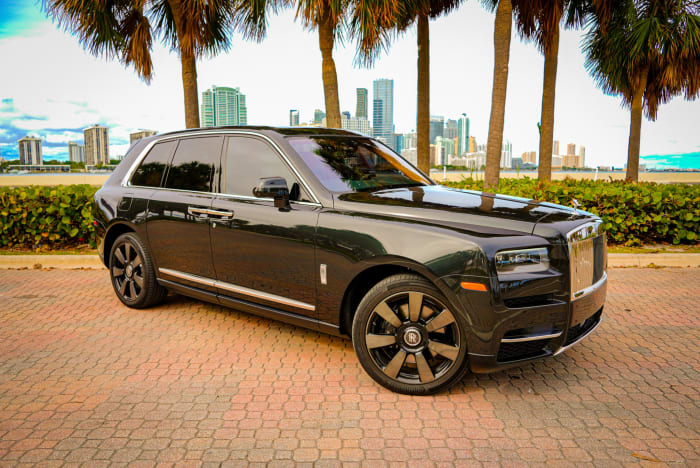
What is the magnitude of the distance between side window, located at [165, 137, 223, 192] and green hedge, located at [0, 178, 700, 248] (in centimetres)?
453

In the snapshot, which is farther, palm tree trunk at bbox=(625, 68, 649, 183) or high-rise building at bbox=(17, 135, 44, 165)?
high-rise building at bbox=(17, 135, 44, 165)

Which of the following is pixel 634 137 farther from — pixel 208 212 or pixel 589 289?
pixel 208 212

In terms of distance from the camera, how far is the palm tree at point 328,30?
1002 centimetres

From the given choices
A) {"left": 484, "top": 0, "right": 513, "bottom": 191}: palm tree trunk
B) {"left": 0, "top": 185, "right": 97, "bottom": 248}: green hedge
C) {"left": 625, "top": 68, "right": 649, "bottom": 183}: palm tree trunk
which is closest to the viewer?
{"left": 0, "top": 185, "right": 97, "bottom": 248}: green hedge

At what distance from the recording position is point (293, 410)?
11.7 feet

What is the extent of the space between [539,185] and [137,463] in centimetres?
870

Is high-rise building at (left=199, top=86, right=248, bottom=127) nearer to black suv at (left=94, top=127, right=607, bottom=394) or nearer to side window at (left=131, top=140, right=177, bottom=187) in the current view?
side window at (left=131, top=140, right=177, bottom=187)

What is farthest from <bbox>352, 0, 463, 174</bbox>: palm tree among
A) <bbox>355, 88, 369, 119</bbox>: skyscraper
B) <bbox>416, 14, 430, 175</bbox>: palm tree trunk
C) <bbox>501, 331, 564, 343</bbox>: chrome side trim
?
Answer: <bbox>355, 88, 369, 119</bbox>: skyscraper

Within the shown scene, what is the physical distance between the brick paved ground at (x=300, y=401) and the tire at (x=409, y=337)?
15 cm

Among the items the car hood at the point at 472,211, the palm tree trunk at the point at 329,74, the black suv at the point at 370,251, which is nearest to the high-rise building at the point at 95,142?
the palm tree trunk at the point at 329,74

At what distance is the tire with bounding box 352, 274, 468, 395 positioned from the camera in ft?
11.6

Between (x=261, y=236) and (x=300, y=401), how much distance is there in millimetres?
1375

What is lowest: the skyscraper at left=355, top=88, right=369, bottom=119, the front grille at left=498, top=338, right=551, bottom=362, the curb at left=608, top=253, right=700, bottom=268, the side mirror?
the curb at left=608, top=253, right=700, bottom=268

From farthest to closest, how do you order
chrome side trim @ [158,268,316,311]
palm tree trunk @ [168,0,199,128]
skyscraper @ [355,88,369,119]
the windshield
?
1. skyscraper @ [355,88,369,119]
2. palm tree trunk @ [168,0,199,128]
3. the windshield
4. chrome side trim @ [158,268,316,311]
